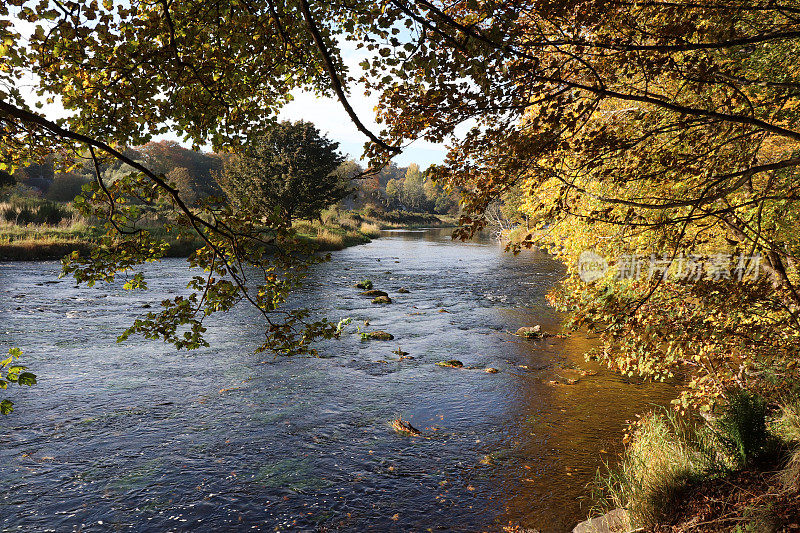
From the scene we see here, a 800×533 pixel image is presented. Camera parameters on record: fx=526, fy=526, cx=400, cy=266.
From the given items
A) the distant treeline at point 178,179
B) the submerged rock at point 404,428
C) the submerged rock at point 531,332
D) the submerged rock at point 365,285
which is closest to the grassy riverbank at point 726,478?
the submerged rock at point 404,428

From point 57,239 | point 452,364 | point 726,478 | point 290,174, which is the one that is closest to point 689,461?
point 726,478

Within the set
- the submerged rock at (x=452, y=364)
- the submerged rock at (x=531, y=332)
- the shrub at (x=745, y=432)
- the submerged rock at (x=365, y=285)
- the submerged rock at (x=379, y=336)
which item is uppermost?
the shrub at (x=745, y=432)

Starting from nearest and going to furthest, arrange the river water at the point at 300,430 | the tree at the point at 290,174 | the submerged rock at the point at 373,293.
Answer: the river water at the point at 300,430 < the submerged rock at the point at 373,293 < the tree at the point at 290,174

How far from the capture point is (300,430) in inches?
324

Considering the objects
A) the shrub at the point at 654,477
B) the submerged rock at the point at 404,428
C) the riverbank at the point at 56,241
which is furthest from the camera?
the riverbank at the point at 56,241

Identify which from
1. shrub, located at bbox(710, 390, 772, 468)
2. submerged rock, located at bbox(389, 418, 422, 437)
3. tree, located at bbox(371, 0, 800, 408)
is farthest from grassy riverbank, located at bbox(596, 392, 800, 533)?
submerged rock, located at bbox(389, 418, 422, 437)

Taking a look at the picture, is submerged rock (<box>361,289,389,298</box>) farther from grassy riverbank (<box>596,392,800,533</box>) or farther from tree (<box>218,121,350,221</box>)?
tree (<box>218,121,350,221</box>)

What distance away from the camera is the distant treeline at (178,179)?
45.6 metres

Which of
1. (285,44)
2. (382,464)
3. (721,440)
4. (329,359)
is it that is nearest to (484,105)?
(285,44)

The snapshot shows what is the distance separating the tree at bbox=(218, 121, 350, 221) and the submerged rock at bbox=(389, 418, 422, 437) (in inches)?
1231

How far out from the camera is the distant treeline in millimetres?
45625

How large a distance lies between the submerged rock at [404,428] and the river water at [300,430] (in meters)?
0.13

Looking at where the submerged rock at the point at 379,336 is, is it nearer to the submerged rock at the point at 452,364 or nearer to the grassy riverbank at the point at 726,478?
the submerged rock at the point at 452,364

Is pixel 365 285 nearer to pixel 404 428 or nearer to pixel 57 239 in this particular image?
pixel 404 428
